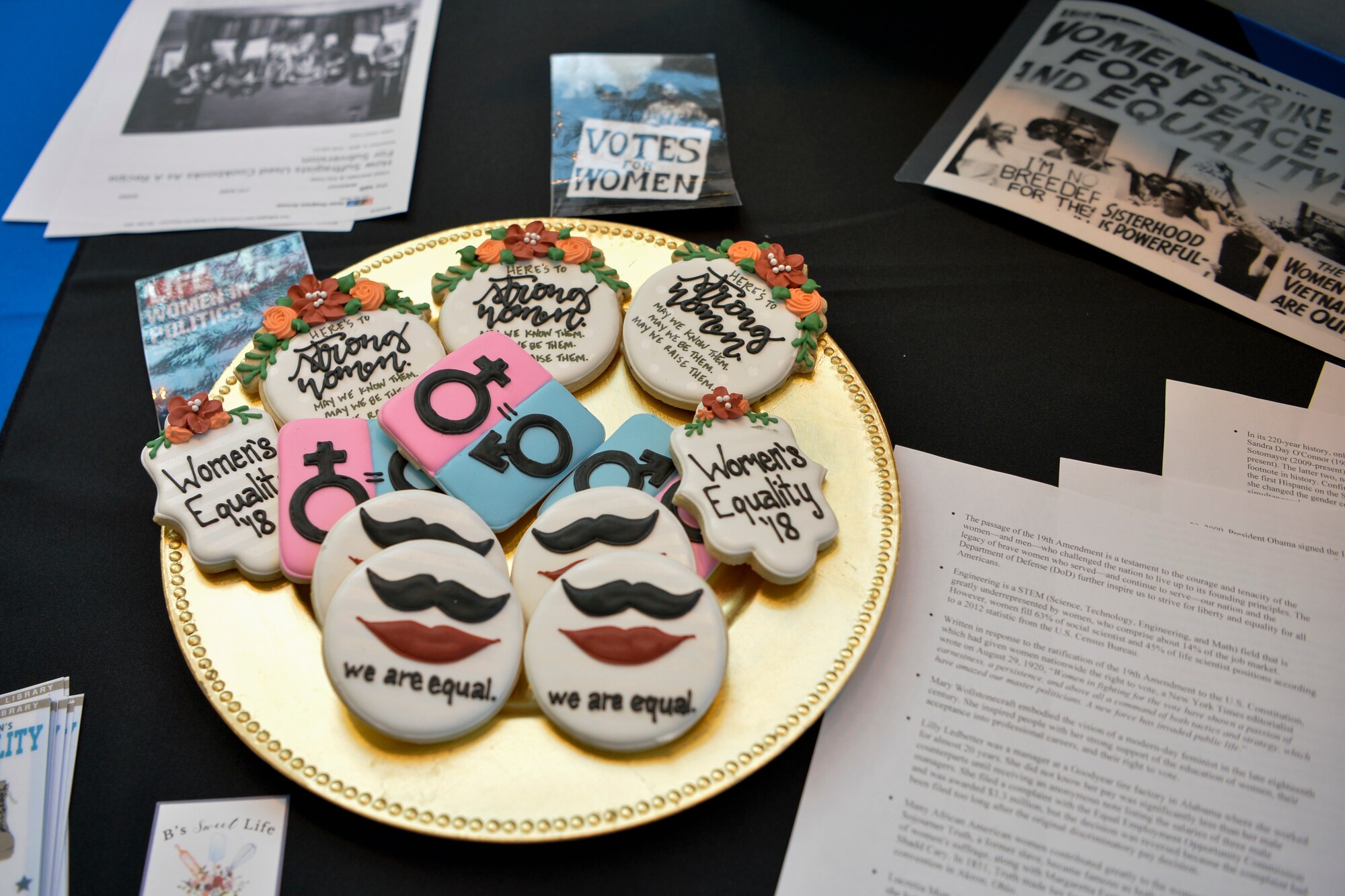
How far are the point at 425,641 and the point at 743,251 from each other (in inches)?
37.3

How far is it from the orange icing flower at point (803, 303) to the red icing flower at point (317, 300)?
0.85 meters

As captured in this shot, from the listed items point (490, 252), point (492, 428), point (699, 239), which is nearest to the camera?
point (492, 428)

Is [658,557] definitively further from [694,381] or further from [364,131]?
[364,131]

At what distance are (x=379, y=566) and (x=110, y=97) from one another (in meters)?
1.82

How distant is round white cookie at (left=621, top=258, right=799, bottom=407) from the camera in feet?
4.87

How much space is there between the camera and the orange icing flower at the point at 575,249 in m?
1.62

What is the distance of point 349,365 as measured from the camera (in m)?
1.50

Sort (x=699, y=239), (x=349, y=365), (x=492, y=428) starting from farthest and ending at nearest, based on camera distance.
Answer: (x=699, y=239), (x=349, y=365), (x=492, y=428)

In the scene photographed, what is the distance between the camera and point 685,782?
3.86ft

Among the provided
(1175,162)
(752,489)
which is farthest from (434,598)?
(1175,162)

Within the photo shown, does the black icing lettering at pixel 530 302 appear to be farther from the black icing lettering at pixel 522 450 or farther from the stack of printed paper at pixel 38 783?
the stack of printed paper at pixel 38 783

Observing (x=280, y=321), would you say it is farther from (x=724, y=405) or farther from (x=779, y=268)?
(x=779, y=268)

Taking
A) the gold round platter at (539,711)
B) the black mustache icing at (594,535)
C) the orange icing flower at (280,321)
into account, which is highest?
the orange icing flower at (280,321)

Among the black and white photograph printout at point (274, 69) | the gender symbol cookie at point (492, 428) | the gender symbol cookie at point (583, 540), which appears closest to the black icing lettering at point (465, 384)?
the gender symbol cookie at point (492, 428)
